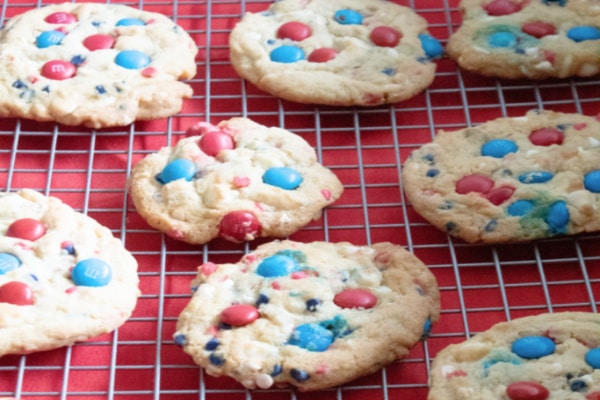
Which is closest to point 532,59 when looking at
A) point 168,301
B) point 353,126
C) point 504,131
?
point 504,131

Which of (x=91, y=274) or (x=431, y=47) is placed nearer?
(x=91, y=274)

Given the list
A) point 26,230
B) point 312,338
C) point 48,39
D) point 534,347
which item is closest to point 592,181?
point 534,347

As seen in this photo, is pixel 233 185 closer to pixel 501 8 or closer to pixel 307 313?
pixel 307 313

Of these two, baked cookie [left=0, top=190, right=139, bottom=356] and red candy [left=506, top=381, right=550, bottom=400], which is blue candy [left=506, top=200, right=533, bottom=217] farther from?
baked cookie [left=0, top=190, right=139, bottom=356]

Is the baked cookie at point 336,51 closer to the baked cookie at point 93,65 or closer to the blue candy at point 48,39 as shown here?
the baked cookie at point 93,65

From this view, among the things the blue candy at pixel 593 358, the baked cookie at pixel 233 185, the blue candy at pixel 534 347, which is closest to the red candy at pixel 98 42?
the baked cookie at pixel 233 185

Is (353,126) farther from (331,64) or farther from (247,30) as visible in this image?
(247,30)
